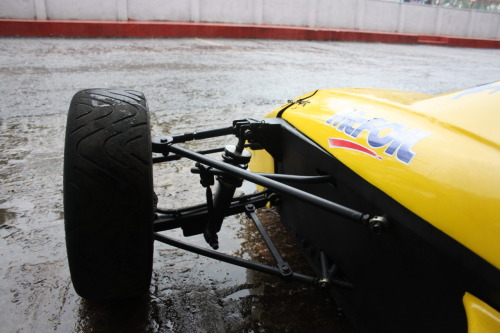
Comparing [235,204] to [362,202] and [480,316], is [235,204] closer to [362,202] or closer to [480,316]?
[362,202]

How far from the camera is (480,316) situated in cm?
94

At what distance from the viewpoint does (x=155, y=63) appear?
739 centimetres

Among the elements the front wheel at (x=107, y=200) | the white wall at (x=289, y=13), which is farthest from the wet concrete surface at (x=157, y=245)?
the white wall at (x=289, y=13)

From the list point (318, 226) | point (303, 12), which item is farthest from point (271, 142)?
point (303, 12)

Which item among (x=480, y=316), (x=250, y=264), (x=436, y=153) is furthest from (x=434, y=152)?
(x=250, y=264)

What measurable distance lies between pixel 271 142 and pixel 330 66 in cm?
681

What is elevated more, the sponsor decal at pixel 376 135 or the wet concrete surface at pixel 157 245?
the sponsor decal at pixel 376 135

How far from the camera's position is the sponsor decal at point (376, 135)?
1.27 meters

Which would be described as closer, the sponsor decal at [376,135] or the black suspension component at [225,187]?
the sponsor decal at [376,135]

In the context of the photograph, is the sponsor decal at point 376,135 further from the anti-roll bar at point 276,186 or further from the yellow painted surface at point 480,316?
the yellow painted surface at point 480,316

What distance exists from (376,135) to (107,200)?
0.91m

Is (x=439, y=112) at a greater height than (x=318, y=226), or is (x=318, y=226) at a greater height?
(x=439, y=112)

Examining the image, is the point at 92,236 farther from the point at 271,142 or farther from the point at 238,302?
the point at 271,142

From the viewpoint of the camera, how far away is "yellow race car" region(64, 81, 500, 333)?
103 centimetres
